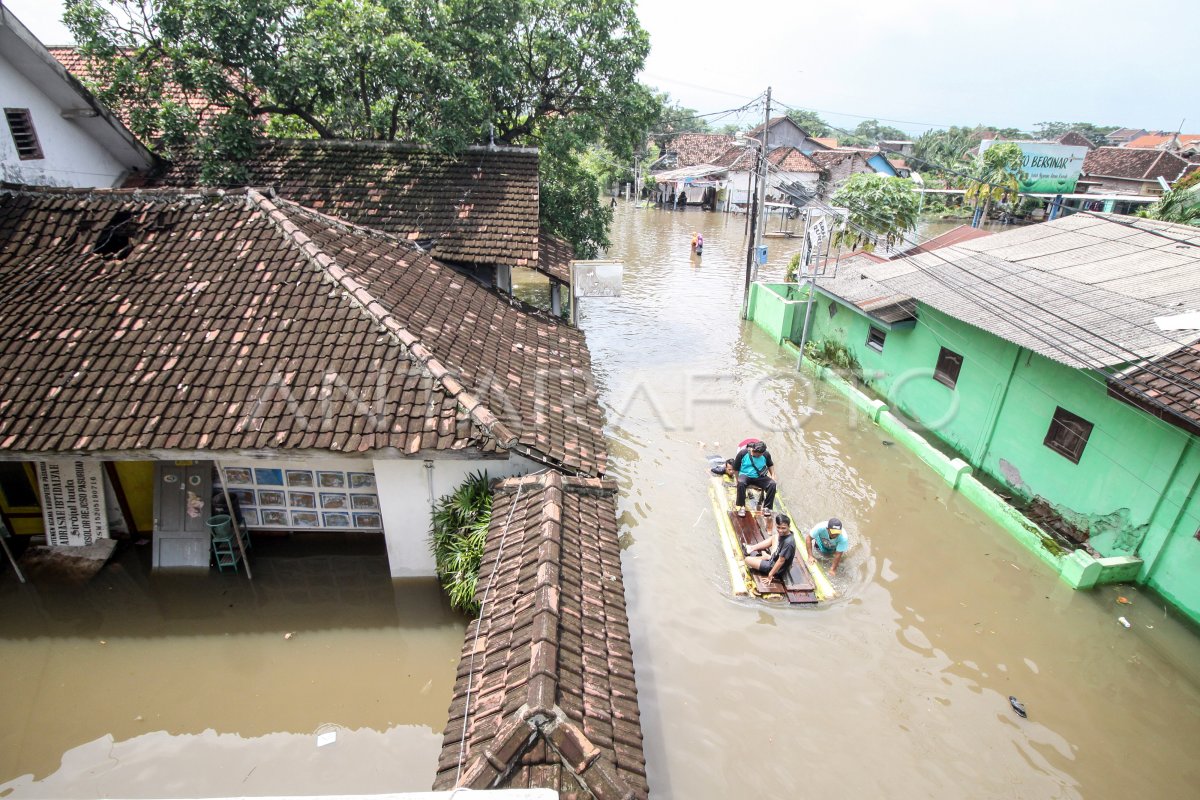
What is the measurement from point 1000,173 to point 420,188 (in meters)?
40.2

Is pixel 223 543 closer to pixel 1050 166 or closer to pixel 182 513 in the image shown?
pixel 182 513

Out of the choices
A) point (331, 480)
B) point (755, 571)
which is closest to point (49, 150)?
point (331, 480)

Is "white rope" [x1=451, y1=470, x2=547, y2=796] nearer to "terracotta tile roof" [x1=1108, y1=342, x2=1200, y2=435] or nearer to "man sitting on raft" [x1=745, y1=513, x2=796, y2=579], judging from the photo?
"man sitting on raft" [x1=745, y1=513, x2=796, y2=579]

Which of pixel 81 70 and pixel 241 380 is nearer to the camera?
pixel 241 380

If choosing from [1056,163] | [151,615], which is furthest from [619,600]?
[1056,163]

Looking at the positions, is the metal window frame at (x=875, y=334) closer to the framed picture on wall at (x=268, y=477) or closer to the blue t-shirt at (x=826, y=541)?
the blue t-shirt at (x=826, y=541)

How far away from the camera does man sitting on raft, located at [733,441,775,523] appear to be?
441 inches

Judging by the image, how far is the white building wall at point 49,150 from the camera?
430 inches

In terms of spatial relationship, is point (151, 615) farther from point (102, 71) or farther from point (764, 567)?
point (102, 71)

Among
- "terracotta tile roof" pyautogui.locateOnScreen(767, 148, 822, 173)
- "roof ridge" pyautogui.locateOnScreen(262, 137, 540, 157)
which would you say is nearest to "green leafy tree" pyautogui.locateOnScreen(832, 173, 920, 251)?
"roof ridge" pyautogui.locateOnScreen(262, 137, 540, 157)

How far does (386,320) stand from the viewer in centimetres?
861

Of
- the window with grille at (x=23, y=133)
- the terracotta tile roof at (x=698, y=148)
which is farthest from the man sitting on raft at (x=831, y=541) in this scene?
the terracotta tile roof at (x=698, y=148)

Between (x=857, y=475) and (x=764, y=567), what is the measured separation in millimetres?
4684

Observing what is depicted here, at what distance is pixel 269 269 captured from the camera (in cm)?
930
